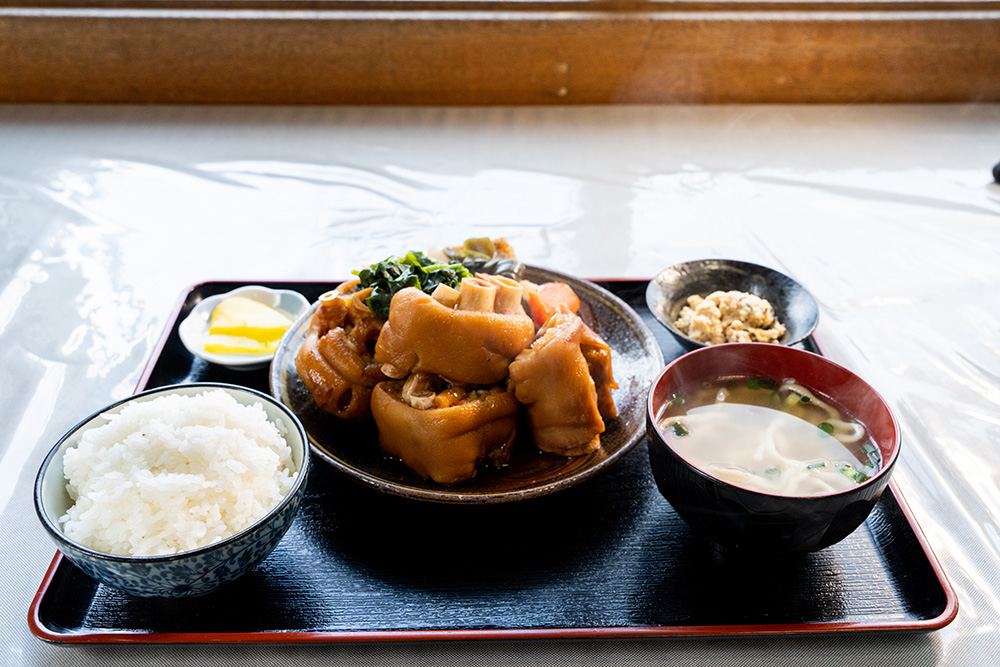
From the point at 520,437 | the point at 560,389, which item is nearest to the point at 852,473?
the point at 560,389

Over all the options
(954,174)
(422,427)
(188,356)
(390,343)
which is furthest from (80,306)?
(954,174)

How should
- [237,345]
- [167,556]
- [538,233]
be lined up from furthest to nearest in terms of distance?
[538,233] < [237,345] < [167,556]

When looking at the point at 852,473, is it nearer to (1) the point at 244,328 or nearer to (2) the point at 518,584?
(2) the point at 518,584

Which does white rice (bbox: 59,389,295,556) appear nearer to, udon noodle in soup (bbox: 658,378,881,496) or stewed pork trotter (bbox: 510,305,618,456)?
stewed pork trotter (bbox: 510,305,618,456)

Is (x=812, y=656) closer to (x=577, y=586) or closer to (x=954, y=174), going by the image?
(x=577, y=586)

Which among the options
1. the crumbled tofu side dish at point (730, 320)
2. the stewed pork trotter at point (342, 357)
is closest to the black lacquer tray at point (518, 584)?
the stewed pork trotter at point (342, 357)

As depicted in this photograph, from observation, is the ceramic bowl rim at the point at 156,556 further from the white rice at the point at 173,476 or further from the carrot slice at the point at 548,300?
the carrot slice at the point at 548,300

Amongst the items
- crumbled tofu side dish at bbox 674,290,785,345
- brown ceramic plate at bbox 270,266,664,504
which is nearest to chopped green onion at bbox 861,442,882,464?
brown ceramic plate at bbox 270,266,664,504
